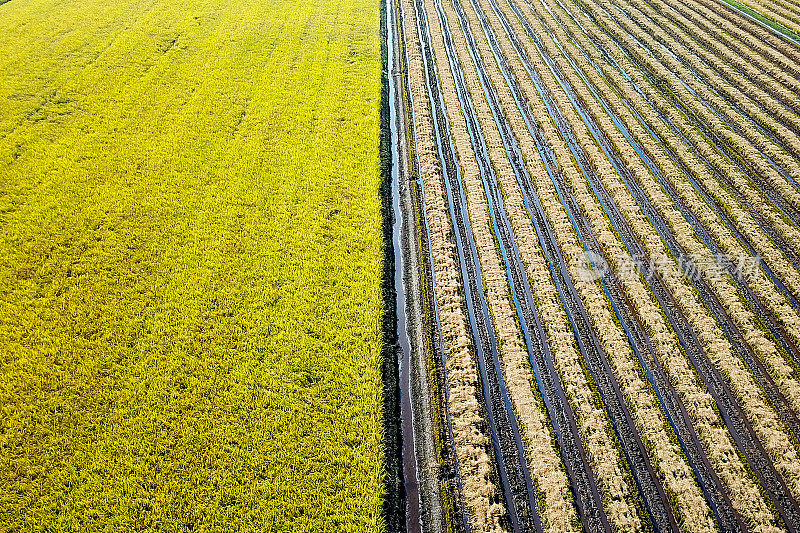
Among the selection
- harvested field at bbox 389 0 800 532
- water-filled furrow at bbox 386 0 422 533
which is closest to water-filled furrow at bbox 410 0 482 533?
harvested field at bbox 389 0 800 532

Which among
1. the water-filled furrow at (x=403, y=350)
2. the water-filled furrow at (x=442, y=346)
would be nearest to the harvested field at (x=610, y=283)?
the water-filled furrow at (x=442, y=346)

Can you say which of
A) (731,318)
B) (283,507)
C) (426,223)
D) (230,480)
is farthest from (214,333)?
(731,318)

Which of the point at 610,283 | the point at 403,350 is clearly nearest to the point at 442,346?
the point at 403,350

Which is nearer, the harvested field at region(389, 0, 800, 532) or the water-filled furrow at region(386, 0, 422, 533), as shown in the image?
the water-filled furrow at region(386, 0, 422, 533)

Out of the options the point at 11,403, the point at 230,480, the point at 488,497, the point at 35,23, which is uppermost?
the point at 35,23

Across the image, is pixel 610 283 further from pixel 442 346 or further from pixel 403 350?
pixel 403 350

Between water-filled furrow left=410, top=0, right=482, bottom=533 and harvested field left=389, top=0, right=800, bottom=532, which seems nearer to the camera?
water-filled furrow left=410, top=0, right=482, bottom=533

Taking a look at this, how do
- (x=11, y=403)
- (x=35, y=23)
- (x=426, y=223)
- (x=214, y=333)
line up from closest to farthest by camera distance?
1. (x=11, y=403)
2. (x=214, y=333)
3. (x=426, y=223)
4. (x=35, y=23)

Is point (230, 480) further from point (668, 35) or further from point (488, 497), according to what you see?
point (668, 35)

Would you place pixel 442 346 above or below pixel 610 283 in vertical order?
below

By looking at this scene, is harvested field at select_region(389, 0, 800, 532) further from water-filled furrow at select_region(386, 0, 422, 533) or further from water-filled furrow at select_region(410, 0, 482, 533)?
water-filled furrow at select_region(386, 0, 422, 533)

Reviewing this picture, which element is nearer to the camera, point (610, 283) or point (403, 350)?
point (403, 350)
